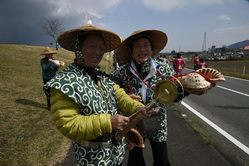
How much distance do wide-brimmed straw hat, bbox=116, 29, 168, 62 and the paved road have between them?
201 centimetres

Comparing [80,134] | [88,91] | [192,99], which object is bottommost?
[192,99]

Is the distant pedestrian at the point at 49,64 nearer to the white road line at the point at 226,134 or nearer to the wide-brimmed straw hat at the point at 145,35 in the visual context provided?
the wide-brimmed straw hat at the point at 145,35

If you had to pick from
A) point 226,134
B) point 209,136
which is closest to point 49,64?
point 209,136

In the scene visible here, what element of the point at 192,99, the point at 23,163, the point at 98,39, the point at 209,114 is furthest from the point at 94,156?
the point at 192,99

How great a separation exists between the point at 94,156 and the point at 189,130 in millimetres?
3380

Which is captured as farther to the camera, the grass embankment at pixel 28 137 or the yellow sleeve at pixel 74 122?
the grass embankment at pixel 28 137

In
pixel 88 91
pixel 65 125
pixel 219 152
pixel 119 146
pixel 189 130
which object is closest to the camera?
pixel 65 125

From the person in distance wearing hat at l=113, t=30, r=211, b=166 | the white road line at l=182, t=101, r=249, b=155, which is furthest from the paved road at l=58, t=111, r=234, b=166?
the person in distance wearing hat at l=113, t=30, r=211, b=166

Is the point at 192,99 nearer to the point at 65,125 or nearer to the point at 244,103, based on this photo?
the point at 244,103

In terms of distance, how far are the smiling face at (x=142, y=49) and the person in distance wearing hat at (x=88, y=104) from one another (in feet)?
1.20

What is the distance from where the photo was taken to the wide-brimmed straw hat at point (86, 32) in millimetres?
1447

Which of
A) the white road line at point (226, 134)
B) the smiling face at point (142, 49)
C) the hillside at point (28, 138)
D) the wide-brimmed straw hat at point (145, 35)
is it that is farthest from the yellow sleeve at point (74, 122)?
the white road line at point (226, 134)

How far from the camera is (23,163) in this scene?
114 inches

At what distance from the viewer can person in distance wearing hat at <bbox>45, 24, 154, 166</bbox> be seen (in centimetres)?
118
